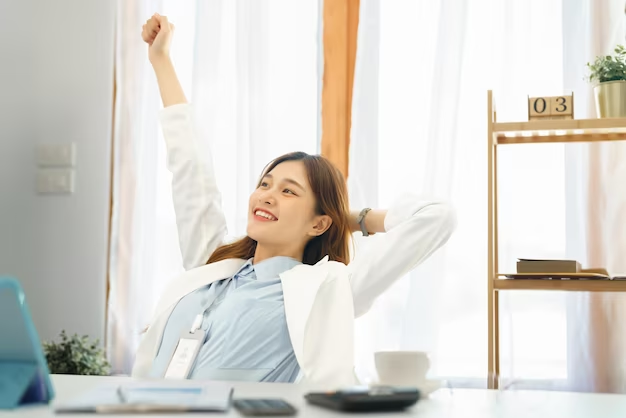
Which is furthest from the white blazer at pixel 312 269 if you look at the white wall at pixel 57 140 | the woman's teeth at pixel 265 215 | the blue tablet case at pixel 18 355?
the white wall at pixel 57 140

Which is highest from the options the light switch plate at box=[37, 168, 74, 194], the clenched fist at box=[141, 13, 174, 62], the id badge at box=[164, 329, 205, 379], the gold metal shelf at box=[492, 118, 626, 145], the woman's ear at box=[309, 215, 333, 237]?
the clenched fist at box=[141, 13, 174, 62]

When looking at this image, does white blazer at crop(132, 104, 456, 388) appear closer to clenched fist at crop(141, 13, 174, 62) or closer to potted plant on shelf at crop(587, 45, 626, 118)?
clenched fist at crop(141, 13, 174, 62)

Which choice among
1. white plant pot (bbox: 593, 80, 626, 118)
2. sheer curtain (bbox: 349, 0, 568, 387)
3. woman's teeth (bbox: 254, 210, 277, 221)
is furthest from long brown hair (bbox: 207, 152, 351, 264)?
white plant pot (bbox: 593, 80, 626, 118)

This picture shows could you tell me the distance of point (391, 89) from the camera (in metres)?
2.43

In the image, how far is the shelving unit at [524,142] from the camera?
190 cm

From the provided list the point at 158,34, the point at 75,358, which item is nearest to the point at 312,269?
the point at 158,34

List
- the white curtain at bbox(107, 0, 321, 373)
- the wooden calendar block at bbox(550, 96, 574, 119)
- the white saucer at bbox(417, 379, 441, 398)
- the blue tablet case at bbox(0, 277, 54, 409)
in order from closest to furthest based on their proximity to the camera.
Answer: the blue tablet case at bbox(0, 277, 54, 409) < the white saucer at bbox(417, 379, 441, 398) < the wooden calendar block at bbox(550, 96, 574, 119) < the white curtain at bbox(107, 0, 321, 373)

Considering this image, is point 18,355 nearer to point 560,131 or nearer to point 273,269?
point 273,269

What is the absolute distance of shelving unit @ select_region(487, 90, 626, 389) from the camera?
6.24 feet

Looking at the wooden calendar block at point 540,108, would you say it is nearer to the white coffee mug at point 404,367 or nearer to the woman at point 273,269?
the woman at point 273,269

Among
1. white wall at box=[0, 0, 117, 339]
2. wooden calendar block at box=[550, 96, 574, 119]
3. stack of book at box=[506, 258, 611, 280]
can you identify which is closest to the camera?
stack of book at box=[506, 258, 611, 280]

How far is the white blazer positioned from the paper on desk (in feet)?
1.73

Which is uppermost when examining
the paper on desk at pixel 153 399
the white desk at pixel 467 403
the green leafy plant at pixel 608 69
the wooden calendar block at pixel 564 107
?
the green leafy plant at pixel 608 69

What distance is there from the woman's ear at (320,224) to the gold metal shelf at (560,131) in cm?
57
